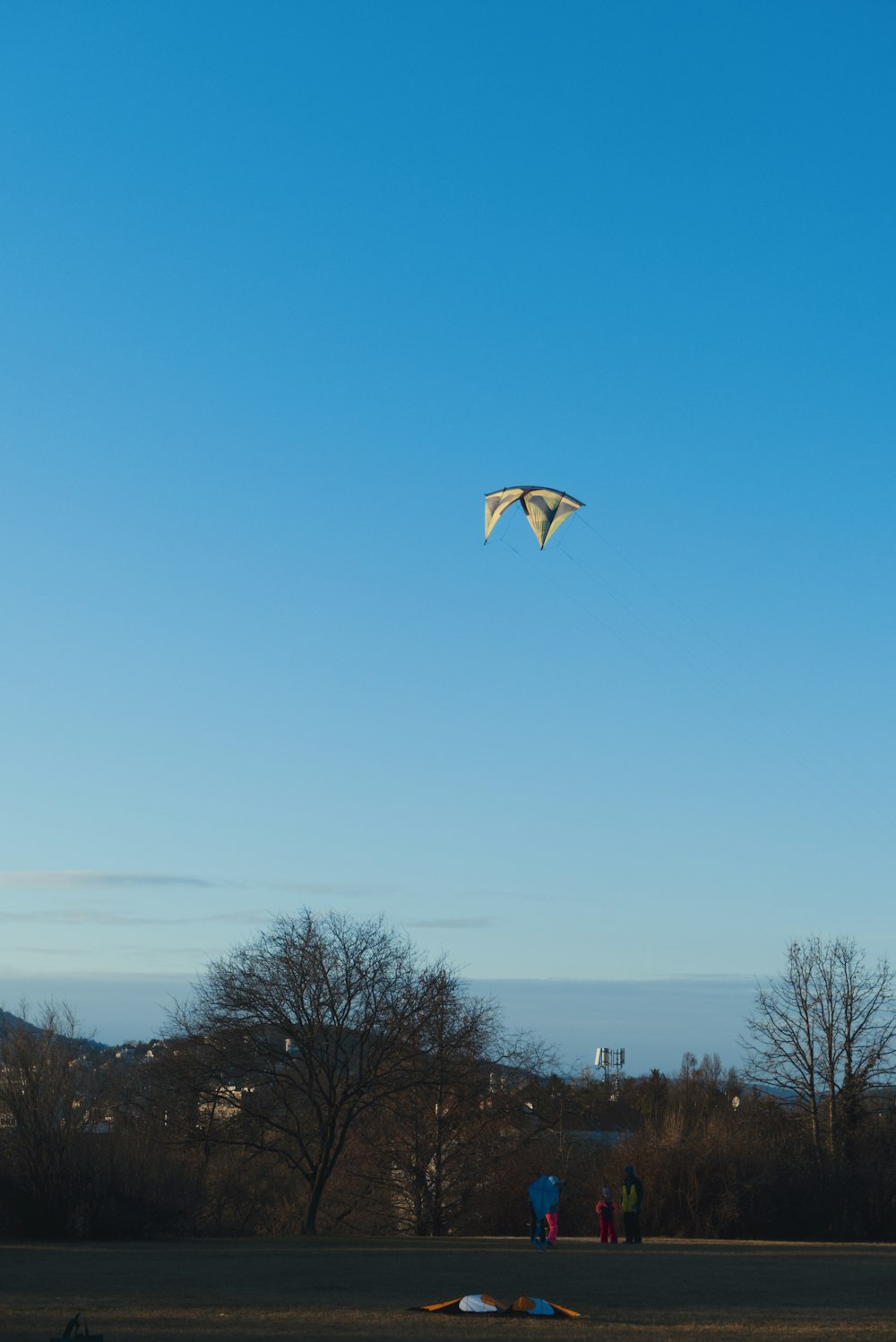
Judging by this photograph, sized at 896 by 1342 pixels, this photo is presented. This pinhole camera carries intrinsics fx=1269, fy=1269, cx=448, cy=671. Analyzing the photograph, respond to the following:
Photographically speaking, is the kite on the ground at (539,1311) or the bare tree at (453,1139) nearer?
the kite on the ground at (539,1311)

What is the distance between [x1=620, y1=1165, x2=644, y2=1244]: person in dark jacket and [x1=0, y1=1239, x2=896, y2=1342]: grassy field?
35.7 inches

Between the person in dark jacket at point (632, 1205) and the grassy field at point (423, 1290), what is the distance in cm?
91

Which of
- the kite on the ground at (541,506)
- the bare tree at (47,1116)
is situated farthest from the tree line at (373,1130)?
the kite on the ground at (541,506)

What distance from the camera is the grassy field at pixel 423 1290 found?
12.9 metres

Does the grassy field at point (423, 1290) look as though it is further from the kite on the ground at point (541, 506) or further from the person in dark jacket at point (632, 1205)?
the kite on the ground at point (541, 506)

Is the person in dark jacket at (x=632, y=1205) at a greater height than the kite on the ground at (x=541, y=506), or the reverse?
the kite on the ground at (x=541, y=506)

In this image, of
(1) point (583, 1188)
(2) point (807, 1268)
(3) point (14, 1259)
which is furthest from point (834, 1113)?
(3) point (14, 1259)

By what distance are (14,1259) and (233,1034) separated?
50.6 ft

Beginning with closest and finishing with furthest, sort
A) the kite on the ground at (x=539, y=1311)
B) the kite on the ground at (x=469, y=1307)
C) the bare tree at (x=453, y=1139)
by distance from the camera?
the kite on the ground at (x=539, y=1311)
the kite on the ground at (x=469, y=1307)
the bare tree at (x=453, y=1139)

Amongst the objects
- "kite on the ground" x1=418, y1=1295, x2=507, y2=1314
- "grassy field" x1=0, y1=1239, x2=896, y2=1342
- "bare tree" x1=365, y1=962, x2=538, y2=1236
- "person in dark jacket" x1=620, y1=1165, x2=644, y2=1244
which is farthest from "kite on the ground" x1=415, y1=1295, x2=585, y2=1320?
"bare tree" x1=365, y1=962, x2=538, y2=1236

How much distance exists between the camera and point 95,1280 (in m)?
17.5

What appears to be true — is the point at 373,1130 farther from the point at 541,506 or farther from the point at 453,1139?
the point at 541,506

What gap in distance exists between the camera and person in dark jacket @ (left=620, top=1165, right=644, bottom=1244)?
26.5 meters

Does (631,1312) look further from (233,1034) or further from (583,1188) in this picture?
(583,1188)
